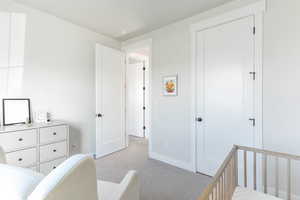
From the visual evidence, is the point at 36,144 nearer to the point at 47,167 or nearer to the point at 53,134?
the point at 53,134

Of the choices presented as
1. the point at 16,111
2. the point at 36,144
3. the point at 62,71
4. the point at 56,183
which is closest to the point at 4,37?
the point at 62,71

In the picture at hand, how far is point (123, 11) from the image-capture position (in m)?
2.52

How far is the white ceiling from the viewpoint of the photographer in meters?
2.29

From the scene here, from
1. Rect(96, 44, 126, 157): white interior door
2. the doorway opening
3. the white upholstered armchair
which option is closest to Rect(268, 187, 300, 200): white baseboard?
the white upholstered armchair

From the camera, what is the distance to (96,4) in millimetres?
2336

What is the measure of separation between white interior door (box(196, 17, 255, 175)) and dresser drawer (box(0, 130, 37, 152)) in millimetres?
2433

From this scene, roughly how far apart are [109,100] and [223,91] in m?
2.29

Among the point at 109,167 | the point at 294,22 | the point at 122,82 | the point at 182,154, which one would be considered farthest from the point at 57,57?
the point at 294,22

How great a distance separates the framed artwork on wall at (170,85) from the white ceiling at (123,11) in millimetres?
1031

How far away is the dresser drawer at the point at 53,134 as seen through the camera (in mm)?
2173

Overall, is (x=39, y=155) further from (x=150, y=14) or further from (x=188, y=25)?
(x=188, y=25)

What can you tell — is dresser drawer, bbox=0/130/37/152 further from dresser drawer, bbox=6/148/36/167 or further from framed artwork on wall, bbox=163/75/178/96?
framed artwork on wall, bbox=163/75/178/96

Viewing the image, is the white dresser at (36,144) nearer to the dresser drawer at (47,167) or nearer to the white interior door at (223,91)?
the dresser drawer at (47,167)

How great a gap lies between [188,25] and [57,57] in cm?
237
